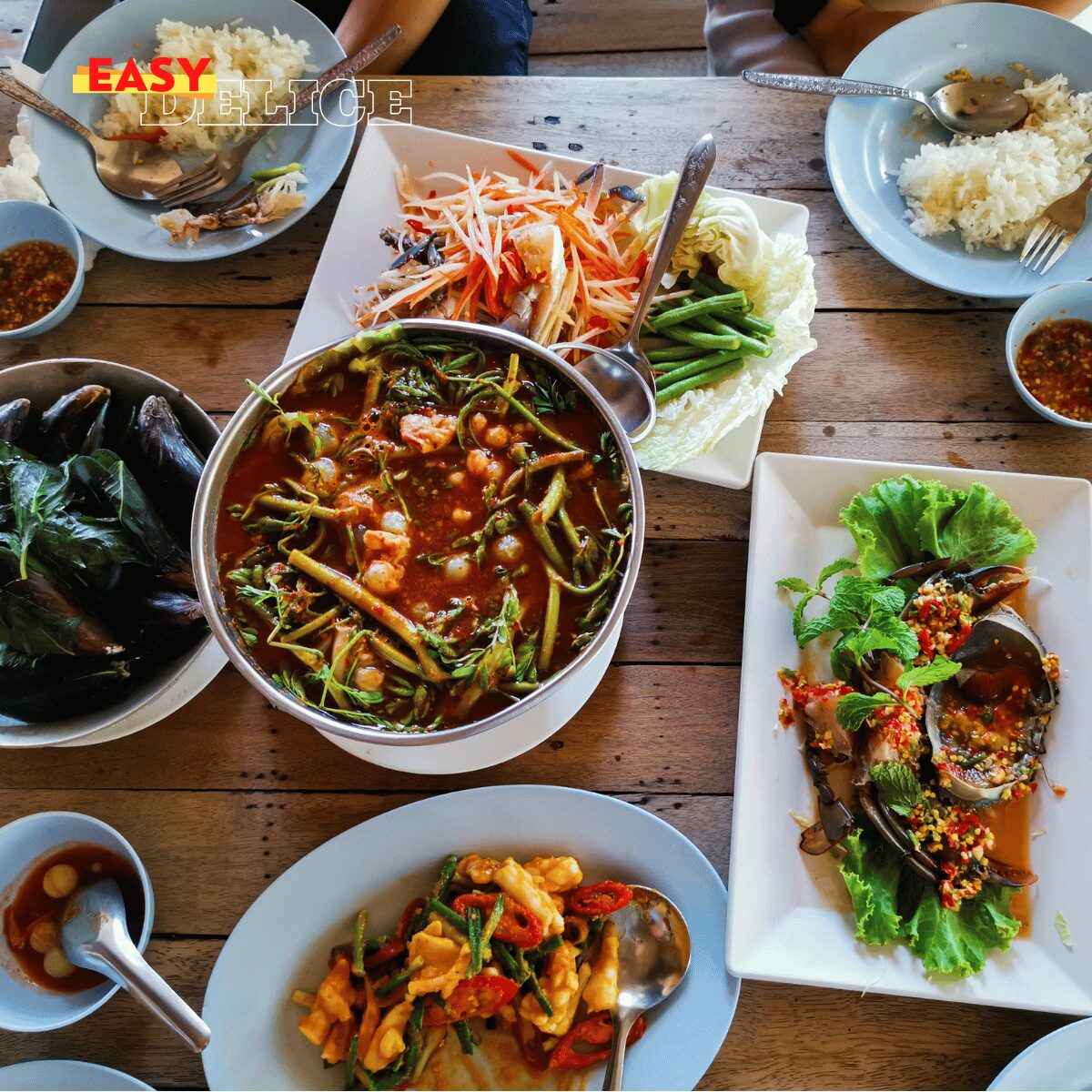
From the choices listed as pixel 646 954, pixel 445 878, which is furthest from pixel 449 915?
pixel 646 954

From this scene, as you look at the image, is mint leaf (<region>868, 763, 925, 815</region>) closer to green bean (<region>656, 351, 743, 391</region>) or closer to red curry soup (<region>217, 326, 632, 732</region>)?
red curry soup (<region>217, 326, 632, 732</region>)

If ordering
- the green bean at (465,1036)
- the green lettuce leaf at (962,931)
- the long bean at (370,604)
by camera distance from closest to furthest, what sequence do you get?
the long bean at (370,604) < the green lettuce leaf at (962,931) < the green bean at (465,1036)

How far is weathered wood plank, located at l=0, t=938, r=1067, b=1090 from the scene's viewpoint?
199 centimetres

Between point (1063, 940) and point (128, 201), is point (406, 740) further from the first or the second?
point (128, 201)

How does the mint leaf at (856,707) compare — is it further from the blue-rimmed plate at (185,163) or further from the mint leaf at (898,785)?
the blue-rimmed plate at (185,163)

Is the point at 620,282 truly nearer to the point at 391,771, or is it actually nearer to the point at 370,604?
the point at 370,604

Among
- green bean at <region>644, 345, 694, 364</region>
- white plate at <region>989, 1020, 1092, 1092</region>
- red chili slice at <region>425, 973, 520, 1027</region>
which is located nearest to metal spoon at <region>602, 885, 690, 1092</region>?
red chili slice at <region>425, 973, 520, 1027</region>

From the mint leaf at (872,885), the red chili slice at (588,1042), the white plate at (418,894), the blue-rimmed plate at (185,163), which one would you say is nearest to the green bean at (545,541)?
the white plate at (418,894)

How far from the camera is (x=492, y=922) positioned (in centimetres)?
194

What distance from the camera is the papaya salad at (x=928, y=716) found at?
6.35ft

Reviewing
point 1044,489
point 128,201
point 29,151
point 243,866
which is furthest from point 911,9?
point 243,866

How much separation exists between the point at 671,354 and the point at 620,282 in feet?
0.82

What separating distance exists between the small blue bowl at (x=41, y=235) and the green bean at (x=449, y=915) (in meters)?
1.93

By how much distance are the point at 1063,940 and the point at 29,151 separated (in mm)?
3479
